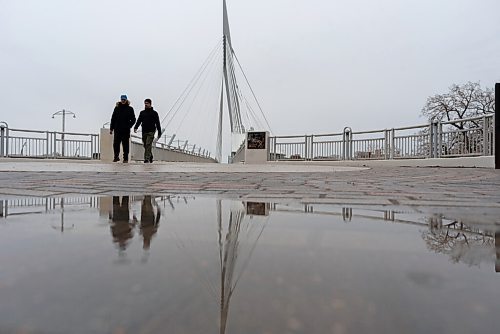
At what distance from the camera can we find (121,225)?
1.99 meters

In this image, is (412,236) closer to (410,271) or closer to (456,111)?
(410,271)

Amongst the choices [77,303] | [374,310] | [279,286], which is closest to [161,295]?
[77,303]

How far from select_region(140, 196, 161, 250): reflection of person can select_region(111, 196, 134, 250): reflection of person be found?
0.06 m

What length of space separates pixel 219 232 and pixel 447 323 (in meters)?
1.13

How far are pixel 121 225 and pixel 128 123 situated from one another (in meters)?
10.5

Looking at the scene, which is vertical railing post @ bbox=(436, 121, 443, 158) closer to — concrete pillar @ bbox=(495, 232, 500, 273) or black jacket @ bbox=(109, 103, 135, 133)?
black jacket @ bbox=(109, 103, 135, 133)

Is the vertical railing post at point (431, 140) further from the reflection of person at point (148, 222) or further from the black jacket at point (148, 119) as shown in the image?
the reflection of person at point (148, 222)

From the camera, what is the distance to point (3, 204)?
9.23 feet

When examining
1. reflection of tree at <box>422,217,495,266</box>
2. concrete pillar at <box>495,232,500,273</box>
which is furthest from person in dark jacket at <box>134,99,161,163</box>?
concrete pillar at <box>495,232,500,273</box>

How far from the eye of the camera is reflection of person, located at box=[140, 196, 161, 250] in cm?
164

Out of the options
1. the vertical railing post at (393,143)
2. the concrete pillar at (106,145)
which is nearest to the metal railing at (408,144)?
Answer: the vertical railing post at (393,143)

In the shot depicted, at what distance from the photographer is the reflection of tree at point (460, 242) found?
141cm

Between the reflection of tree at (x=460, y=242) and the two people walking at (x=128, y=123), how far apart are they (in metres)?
10.9

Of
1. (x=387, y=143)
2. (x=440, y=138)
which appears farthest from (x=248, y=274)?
(x=387, y=143)
